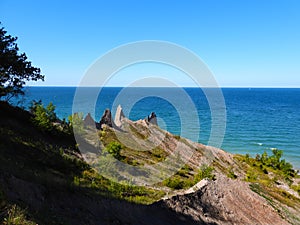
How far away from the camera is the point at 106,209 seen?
15.4 metres

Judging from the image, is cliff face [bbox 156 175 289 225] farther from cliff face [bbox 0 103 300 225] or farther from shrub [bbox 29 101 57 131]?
shrub [bbox 29 101 57 131]

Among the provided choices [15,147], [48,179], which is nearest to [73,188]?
[48,179]

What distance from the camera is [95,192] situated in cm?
1722

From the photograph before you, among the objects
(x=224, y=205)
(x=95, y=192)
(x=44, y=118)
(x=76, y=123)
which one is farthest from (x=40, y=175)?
(x=76, y=123)

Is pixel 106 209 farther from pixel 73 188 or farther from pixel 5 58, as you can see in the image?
pixel 5 58

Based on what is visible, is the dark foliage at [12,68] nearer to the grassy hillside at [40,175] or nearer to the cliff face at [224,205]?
the grassy hillside at [40,175]

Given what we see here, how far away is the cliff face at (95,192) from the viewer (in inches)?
507

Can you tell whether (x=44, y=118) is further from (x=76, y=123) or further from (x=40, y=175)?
(x=40, y=175)

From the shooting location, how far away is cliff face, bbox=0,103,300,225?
12.9 metres

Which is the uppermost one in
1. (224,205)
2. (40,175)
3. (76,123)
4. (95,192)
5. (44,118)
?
(44,118)

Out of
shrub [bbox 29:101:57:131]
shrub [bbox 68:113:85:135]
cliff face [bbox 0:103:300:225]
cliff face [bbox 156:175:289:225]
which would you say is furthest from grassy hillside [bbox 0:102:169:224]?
cliff face [bbox 156:175:289:225]

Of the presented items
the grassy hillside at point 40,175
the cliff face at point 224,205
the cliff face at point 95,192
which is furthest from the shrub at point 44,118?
the cliff face at point 224,205

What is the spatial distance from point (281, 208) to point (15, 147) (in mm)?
25884

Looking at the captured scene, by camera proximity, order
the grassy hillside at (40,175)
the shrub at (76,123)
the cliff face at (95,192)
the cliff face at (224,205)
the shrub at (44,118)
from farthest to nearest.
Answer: the shrub at (76,123), the shrub at (44,118), the cliff face at (224,205), the cliff face at (95,192), the grassy hillside at (40,175)
